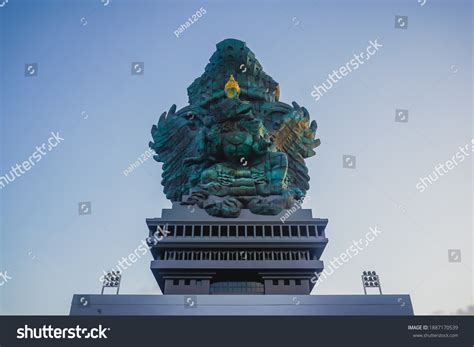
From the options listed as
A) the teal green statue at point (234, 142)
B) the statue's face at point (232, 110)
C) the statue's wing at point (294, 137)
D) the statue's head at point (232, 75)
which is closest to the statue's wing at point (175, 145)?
the teal green statue at point (234, 142)

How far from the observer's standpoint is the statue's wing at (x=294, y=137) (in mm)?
48438

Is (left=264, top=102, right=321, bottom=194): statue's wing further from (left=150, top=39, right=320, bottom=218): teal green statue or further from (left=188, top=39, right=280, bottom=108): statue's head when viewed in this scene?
(left=188, top=39, right=280, bottom=108): statue's head

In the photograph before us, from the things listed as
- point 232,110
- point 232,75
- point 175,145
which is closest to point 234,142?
point 232,110

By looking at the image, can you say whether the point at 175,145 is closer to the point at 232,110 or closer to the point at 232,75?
the point at 232,110

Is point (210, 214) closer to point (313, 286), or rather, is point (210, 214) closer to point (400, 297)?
point (313, 286)

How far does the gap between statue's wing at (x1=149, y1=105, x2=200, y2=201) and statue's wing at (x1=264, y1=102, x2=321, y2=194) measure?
34.8 ft

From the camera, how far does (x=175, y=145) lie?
164ft

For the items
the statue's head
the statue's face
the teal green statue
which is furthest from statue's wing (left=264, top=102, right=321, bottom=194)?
the statue's face

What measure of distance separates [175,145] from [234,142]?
33.4 ft

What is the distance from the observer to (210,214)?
3956 centimetres
